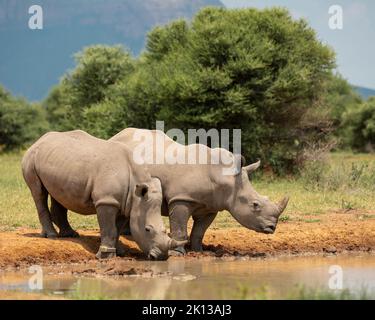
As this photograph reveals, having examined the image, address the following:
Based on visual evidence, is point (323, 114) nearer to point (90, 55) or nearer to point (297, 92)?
point (297, 92)

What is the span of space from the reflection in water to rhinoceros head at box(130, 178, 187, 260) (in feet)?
0.65

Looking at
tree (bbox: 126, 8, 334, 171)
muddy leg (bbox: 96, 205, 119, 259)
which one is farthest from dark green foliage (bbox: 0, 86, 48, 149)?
muddy leg (bbox: 96, 205, 119, 259)

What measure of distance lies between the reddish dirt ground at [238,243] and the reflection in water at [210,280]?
0.65 metres

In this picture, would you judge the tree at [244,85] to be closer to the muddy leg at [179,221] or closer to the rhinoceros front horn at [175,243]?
the muddy leg at [179,221]

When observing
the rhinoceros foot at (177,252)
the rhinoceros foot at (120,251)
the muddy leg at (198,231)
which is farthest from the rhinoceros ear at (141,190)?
the muddy leg at (198,231)

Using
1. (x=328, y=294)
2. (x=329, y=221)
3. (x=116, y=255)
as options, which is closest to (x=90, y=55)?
(x=329, y=221)

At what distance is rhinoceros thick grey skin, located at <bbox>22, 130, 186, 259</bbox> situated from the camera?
12039mm

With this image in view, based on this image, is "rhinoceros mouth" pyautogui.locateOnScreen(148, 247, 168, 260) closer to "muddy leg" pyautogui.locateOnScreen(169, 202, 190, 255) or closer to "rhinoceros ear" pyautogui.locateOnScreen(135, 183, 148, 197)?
"muddy leg" pyautogui.locateOnScreen(169, 202, 190, 255)

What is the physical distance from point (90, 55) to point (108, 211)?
3091 cm

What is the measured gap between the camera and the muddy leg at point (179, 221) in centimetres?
1257

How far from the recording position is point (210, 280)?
1085 centimetres

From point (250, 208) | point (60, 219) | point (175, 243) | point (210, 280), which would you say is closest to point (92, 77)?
point (60, 219)

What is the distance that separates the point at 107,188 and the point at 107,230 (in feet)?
1.92
